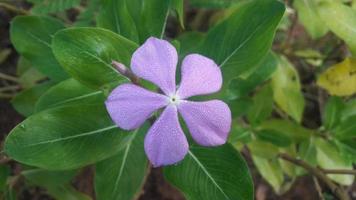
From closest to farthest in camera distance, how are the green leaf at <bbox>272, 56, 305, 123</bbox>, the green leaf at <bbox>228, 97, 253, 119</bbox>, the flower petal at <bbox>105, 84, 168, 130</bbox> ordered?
the flower petal at <bbox>105, 84, 168, 130</bbox> < the green leaf at <bbox>228, 97, 253, 119</bbox> < the green leaf at <bbox>272, 56, 305, 123</bbox>

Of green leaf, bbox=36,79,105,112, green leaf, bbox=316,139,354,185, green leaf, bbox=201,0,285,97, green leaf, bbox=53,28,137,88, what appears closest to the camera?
green leaf, bbox=53,28,137,88

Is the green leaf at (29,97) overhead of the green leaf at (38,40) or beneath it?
beneath

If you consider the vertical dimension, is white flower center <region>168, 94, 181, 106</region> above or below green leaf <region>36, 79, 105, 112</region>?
above

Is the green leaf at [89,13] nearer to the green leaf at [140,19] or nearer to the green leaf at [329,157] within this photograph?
the green leaf at [140,19]

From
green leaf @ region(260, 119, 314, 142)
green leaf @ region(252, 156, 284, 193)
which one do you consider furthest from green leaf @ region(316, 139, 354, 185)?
green leaf @ region(252, 156, 284, 193)

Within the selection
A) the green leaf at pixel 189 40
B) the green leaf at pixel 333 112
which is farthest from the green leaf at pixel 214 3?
the green leaf at pixel 333 112

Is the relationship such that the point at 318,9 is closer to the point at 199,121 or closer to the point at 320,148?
the point at 320,148

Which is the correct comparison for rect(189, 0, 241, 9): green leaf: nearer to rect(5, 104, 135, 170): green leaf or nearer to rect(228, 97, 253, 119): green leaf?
rect(228, 97, 253, 119): green leaf
